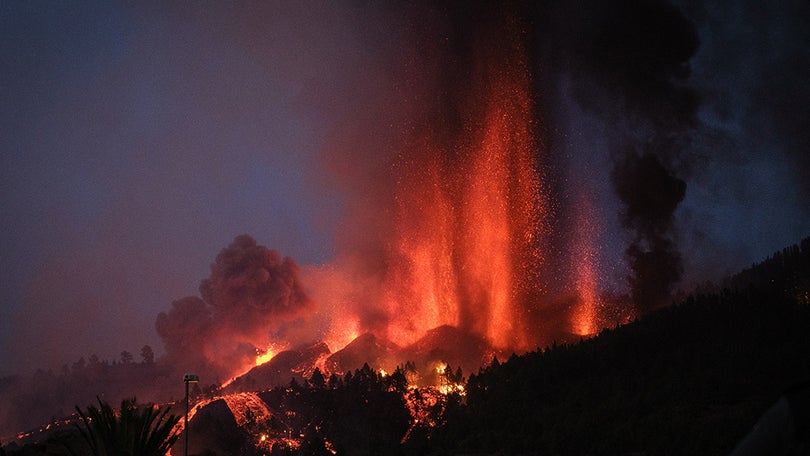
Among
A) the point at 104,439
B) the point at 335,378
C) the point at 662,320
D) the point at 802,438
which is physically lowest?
the point at 802,438

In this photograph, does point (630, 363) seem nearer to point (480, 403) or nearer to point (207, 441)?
point (480, 403)

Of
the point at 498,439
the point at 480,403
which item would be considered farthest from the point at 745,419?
the point at 480,403

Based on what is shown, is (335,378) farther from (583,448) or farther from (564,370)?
(583,448)

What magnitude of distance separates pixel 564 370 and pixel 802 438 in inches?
4776

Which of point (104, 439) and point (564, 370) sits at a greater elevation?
point (564, 370)

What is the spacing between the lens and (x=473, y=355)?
199 m

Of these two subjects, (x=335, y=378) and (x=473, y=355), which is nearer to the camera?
(x=335, y=378)

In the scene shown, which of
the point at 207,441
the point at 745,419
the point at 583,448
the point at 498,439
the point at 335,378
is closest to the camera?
the point at 745,419

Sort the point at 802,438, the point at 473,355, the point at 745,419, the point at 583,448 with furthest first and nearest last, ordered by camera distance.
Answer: the point at 473,355, the point at 583,448, the point at 745,419, the point at 802,438

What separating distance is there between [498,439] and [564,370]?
25.2 metres

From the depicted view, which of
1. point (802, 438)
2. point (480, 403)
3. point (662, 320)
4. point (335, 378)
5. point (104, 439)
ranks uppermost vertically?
point (335, 378)

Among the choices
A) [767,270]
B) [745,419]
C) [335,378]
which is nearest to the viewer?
[745,419]

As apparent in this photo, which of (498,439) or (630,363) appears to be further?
(630,363)

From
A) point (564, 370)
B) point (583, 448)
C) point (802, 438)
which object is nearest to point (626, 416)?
point (583, 448)
